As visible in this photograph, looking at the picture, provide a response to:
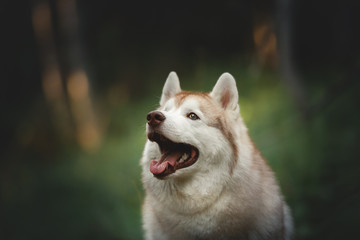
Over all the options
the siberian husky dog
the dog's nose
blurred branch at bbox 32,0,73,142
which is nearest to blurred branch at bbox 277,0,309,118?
the siberian husky dog

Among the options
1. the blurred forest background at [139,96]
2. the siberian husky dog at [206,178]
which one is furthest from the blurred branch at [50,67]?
the siberian husky dog at [206,178]

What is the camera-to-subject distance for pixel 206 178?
2744 millimetres

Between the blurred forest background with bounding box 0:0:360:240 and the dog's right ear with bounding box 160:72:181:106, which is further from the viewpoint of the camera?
the blurred forest background with bounding box 0:0:360:240

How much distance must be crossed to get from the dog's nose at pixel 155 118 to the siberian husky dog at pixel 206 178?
2cm

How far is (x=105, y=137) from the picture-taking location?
870 cm

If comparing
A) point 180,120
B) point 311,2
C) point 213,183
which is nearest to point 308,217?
point 213,183

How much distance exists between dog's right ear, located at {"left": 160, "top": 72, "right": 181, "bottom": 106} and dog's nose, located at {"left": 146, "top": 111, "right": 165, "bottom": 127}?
66 cm

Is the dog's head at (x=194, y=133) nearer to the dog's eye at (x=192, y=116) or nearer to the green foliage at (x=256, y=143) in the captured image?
the dog's eye at (x=192, y=116)

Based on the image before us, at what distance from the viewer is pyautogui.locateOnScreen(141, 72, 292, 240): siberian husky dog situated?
2.71 metres

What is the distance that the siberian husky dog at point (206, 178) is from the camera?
8.87 feet

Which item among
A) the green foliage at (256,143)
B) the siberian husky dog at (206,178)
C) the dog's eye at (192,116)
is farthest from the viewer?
the green foliage at (256,143)

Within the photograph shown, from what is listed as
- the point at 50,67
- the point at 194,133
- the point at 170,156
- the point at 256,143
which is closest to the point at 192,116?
the point at 194,133

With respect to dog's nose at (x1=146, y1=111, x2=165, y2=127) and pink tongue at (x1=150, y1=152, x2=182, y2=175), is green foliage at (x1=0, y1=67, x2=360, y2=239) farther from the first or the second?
dog's nose at (x1=146, y1=111, x2=165, y2=127)

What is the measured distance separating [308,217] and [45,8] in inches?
340
